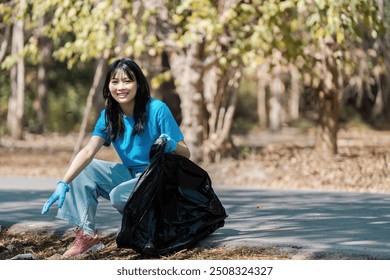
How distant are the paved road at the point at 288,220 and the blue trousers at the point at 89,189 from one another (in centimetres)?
81

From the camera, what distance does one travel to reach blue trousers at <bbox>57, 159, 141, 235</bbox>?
23.7 ft

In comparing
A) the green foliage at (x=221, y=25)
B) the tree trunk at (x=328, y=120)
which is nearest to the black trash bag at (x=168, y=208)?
the green foliage at (x=221, y=25)

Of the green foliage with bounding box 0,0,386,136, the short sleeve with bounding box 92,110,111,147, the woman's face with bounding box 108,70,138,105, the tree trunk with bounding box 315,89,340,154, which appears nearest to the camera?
the woman's face with bounding box 108,70,138,105

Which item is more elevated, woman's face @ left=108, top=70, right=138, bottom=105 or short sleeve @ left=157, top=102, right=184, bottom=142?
woman's face @ left=108, top=70, right=138, bottom=105

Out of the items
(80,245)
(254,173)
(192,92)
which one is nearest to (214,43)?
(192,92)

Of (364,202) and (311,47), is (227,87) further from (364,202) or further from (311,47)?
(364,202)

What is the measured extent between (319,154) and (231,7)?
3.75 m

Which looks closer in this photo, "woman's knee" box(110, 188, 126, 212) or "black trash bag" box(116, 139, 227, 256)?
"black trash bag" box(116, 139, 227, 256)

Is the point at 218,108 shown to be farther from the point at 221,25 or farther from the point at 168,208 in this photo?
the point at 168,208

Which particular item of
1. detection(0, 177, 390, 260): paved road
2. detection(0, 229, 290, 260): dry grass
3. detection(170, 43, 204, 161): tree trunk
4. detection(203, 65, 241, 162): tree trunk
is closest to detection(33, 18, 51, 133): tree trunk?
detection(203, 65, 241, 162): tree trunk

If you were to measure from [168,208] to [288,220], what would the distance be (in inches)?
71.6

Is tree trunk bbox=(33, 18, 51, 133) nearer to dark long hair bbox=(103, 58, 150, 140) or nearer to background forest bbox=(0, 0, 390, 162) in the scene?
background forest bbox=(0, 0, 390, 162)

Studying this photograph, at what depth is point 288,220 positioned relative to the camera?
8602mm

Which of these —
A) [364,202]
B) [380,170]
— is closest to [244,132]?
[380,170]
